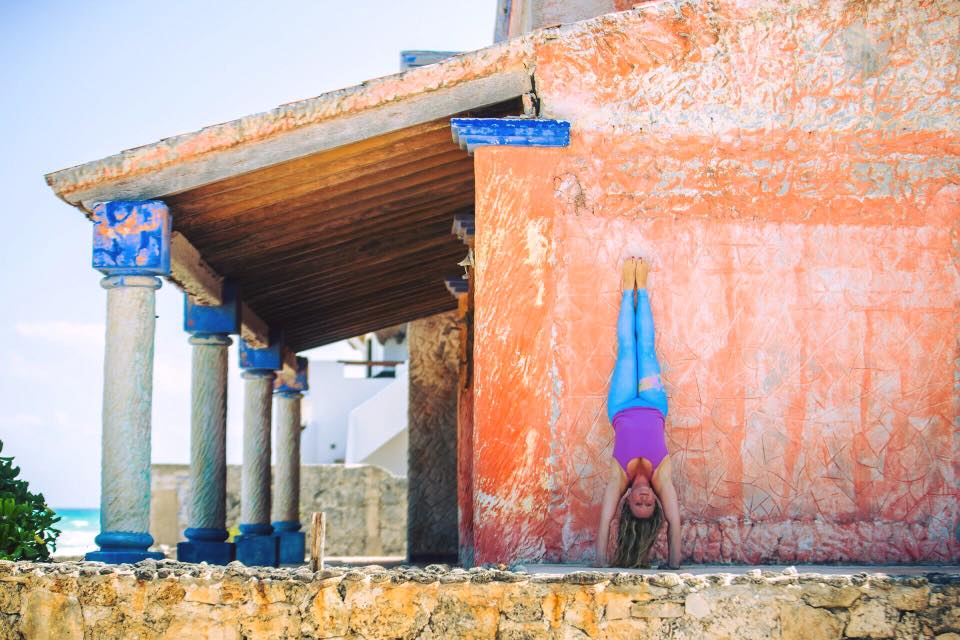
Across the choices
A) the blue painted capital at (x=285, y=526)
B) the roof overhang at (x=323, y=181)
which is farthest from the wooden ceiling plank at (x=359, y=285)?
the blue painted capital at (x=285, y=526)

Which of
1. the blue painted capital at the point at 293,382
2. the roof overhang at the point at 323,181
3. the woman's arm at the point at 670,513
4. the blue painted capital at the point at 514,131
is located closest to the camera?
the woman's arm at the point at 670,513

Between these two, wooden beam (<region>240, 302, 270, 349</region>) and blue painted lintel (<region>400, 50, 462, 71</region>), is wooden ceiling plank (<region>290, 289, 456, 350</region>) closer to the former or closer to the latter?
wooden beam (<region>240, 302, 270, 349</region>)

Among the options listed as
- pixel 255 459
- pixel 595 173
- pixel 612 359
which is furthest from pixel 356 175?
pixel 255 459

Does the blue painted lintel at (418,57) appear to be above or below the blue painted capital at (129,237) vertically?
above

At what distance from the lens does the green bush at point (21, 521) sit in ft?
24.7

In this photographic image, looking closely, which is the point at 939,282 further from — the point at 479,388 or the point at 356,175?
the point at 356,175

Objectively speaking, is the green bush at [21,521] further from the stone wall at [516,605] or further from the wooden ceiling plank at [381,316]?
the wooden ceiling plank at [381,316]

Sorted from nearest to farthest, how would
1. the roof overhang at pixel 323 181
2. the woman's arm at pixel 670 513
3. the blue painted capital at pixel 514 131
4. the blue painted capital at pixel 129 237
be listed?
the woman's arm at pixel 670 513 → the blue painted capital at pixel 514 131 → the roof overhang at pixel 323 181 → the blue painted capital at pixel 129 237

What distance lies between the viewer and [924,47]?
8.05 m

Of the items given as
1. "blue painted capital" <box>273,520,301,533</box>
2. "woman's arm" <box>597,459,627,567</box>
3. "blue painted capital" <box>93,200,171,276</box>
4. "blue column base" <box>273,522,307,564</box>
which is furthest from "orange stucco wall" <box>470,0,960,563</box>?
"blue painted capital" <box>273,520,301,533</box>

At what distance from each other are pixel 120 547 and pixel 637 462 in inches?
128

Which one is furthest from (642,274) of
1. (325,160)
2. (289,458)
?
(289,458)

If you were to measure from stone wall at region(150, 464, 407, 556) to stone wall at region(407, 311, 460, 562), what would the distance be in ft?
21.0

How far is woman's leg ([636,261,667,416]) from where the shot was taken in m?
7.39
